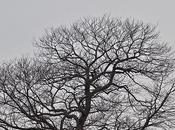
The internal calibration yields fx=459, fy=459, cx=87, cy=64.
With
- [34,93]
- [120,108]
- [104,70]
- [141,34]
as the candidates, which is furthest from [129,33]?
[34,93]

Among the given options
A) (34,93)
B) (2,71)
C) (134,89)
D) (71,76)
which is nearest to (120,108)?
(134,89)

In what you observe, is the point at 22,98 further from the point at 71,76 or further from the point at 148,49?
the point at 148,49

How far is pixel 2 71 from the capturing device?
854 inches

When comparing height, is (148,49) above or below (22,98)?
above

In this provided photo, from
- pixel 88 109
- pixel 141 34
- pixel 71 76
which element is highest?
pixel 141 34

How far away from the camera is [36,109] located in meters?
20.6

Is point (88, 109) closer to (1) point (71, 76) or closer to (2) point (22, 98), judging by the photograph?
(1) point (71, 76)

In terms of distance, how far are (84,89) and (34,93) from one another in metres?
2.31

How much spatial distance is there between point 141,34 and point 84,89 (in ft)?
12.0

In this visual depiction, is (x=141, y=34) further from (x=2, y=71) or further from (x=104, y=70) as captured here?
(x=2, y=71)

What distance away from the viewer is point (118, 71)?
21.3 m

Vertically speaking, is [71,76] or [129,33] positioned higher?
[129,33]

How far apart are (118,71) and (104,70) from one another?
A: 2.22ft

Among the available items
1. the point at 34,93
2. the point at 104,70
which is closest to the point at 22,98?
the point at 34,93
